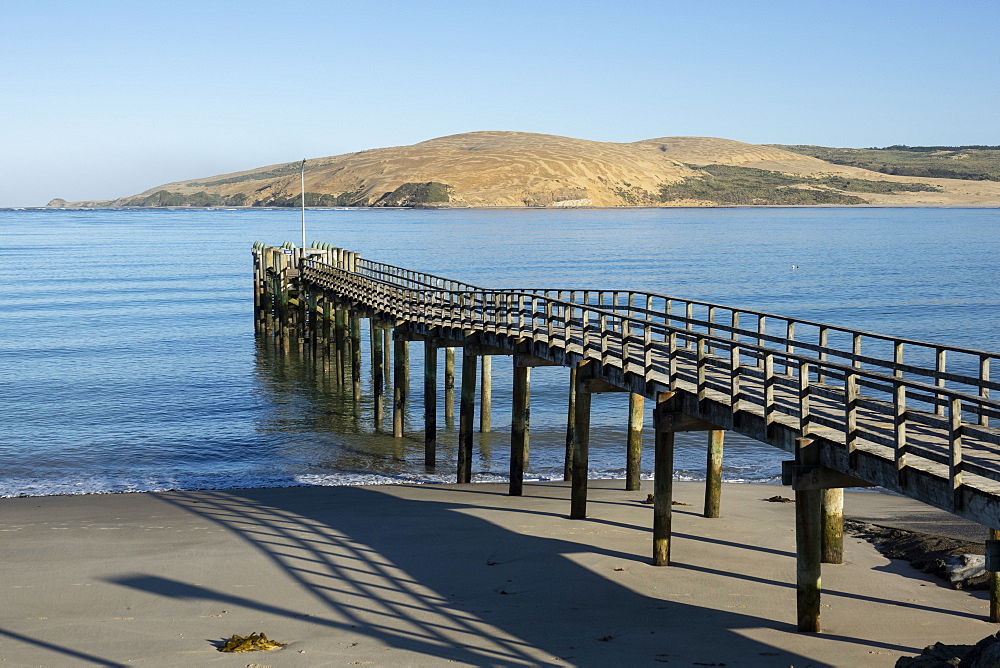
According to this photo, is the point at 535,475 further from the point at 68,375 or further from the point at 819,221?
Answer: the point at 819,221

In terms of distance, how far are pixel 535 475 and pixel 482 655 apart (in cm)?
1222

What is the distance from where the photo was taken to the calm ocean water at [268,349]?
26.1 m

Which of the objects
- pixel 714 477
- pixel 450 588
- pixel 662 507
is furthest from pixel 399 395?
pixel 450 588

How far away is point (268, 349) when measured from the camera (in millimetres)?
47500

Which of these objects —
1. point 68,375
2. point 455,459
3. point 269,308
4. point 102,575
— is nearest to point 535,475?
point 455,459

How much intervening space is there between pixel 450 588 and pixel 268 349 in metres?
34.3

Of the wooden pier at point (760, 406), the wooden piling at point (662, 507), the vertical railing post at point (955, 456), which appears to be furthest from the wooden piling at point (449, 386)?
the vertical railing post at point (955, 456)

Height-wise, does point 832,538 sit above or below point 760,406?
below

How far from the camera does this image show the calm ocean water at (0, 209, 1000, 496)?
26.1 m

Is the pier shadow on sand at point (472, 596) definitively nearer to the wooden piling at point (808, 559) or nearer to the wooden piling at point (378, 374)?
the wooden piling at point (808, 559)

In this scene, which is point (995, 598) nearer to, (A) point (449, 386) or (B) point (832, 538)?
(B) point (832, 538)

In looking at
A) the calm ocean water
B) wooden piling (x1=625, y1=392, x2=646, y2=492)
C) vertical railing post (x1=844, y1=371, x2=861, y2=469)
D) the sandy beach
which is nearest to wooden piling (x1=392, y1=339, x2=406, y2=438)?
the calm ocean water

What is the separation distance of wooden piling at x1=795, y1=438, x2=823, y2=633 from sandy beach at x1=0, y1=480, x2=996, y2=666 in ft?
0.94

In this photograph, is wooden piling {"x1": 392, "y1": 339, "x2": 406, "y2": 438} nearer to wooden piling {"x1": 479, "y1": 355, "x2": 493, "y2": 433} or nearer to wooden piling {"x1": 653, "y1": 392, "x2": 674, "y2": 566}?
wooden piling {"x1": 479, "y1": 355, "x2": 493, "y2": 433}
